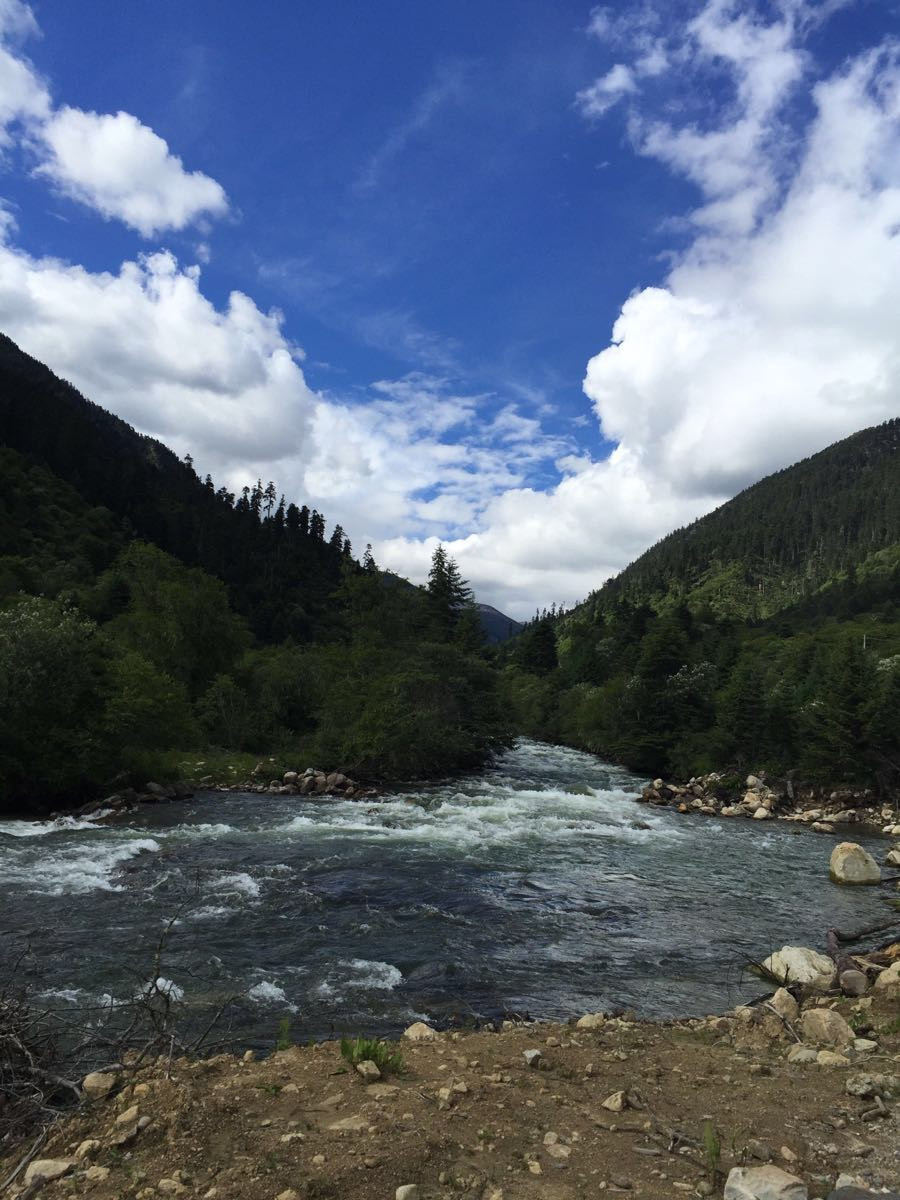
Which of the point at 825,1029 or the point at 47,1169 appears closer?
the point at 47,1169

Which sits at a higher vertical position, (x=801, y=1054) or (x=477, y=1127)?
(x=477, y=1127)

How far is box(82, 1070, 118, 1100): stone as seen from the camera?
654cm

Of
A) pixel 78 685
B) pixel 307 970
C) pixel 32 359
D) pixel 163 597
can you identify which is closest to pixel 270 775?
pixel 78 685

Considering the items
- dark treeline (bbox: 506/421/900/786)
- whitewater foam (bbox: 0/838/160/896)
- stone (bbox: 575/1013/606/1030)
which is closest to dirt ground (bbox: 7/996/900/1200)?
stone (bbox: 575/1013/606/1030)

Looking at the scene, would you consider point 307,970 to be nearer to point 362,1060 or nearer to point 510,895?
point 362,1060

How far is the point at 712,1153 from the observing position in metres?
5.36

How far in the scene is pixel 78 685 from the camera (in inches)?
1119

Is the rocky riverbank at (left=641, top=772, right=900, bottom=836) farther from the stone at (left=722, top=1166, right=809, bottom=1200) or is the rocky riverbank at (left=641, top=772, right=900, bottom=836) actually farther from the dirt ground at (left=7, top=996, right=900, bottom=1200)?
the stone at (left=722, top=1166, right=809, bottom=1200)

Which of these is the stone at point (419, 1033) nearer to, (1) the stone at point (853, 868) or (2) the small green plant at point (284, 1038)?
(2) the small green plant at point (284, 1038)

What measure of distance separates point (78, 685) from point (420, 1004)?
23.3 m

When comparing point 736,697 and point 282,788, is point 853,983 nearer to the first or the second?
point 282,788

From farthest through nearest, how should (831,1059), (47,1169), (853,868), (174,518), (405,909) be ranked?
(174,518) < (853,868) < (405,909) < (831,1059) < (47,1169)

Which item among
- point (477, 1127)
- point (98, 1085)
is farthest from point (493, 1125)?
point (98, 1085)

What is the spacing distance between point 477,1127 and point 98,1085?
3819 mm
